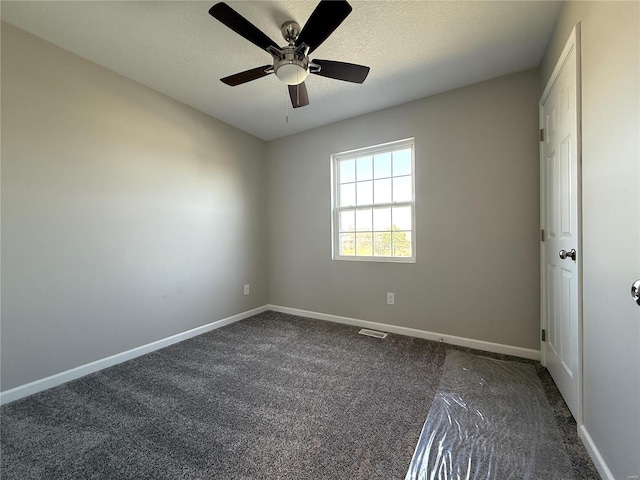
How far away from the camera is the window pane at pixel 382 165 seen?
295 cm

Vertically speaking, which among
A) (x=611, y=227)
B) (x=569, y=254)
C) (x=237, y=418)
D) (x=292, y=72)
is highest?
(x=292, y=72)

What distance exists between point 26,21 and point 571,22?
3460 millimetres

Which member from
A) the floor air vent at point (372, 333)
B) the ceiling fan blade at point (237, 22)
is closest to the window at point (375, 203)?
the floor air vent at point (372, 333)

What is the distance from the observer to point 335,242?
3.28 m

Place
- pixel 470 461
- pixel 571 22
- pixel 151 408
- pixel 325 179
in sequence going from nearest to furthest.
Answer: pixel 470 461
pixel 571 22
pixel 151 408
pixel 325 179

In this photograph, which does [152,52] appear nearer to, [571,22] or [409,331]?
[571,22]

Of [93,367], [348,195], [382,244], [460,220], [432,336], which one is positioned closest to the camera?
[93,367]

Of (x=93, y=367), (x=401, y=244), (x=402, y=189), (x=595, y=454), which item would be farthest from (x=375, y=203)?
(x=93, y=367)

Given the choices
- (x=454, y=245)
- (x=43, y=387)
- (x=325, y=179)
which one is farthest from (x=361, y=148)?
(x=43, y=387)

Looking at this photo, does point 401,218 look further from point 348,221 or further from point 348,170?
point 348,170

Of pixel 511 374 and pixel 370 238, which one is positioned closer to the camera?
pixel 511 374

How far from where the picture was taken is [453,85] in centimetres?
241

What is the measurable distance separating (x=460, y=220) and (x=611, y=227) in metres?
1.41

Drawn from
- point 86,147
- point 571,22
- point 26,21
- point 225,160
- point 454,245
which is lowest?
point 454,245
